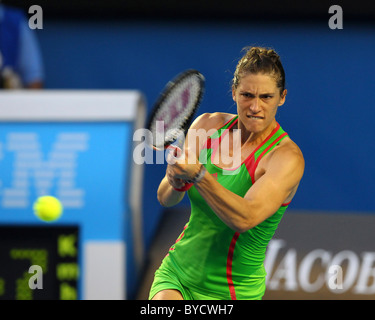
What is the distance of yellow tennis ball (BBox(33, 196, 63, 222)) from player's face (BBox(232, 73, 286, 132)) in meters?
0.95

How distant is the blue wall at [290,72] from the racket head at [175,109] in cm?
139

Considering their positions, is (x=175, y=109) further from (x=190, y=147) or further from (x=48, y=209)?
(x=48, y=209)

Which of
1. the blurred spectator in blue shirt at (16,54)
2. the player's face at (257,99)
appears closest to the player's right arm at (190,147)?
the player's face at (257,99)

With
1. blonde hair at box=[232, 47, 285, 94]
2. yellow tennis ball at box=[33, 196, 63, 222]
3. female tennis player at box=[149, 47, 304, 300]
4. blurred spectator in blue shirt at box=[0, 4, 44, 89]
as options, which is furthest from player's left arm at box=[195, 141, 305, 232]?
blurred spectator in blue shirt at box=[0, 4, 44, 89]

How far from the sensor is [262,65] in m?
1.85

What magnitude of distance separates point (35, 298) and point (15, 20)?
47.7 inches

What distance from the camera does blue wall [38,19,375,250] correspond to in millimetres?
3463

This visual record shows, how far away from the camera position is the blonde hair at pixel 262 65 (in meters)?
1.85

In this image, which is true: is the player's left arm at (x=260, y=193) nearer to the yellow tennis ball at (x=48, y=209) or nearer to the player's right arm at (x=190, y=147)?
the player's right arm at (x=190, y=147)

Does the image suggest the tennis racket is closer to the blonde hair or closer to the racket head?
the racket head

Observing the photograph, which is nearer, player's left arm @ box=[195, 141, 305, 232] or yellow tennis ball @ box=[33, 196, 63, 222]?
player's left arm @ box=[195, 141, 305, 232]

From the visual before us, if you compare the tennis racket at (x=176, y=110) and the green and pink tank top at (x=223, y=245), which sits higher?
the tennis racket at (x=176, y=110)

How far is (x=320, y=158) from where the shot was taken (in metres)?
3.50
